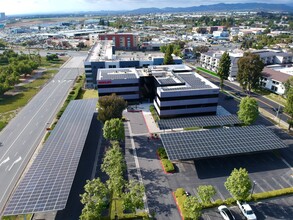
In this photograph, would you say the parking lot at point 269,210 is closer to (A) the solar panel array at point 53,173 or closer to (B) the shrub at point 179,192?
(B) the shrub at point 179,192

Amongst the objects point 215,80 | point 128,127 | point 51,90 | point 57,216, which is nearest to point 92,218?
point 57,216

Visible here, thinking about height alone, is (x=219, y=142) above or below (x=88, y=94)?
above

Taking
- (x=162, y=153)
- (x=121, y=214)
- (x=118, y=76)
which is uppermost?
(x=118, y=76)

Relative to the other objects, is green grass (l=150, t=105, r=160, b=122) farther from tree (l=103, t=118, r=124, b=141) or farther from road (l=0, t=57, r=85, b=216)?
road (l=0, t=57, r=85, b=216)

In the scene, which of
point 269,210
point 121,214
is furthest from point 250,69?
point 121,214

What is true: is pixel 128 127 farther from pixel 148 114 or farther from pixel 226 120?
pixel 226 120

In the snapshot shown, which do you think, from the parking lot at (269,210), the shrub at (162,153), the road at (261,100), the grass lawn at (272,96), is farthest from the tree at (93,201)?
the grass lawn at (272,96)

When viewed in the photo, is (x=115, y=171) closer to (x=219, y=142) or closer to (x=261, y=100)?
(x=219, y=142)
